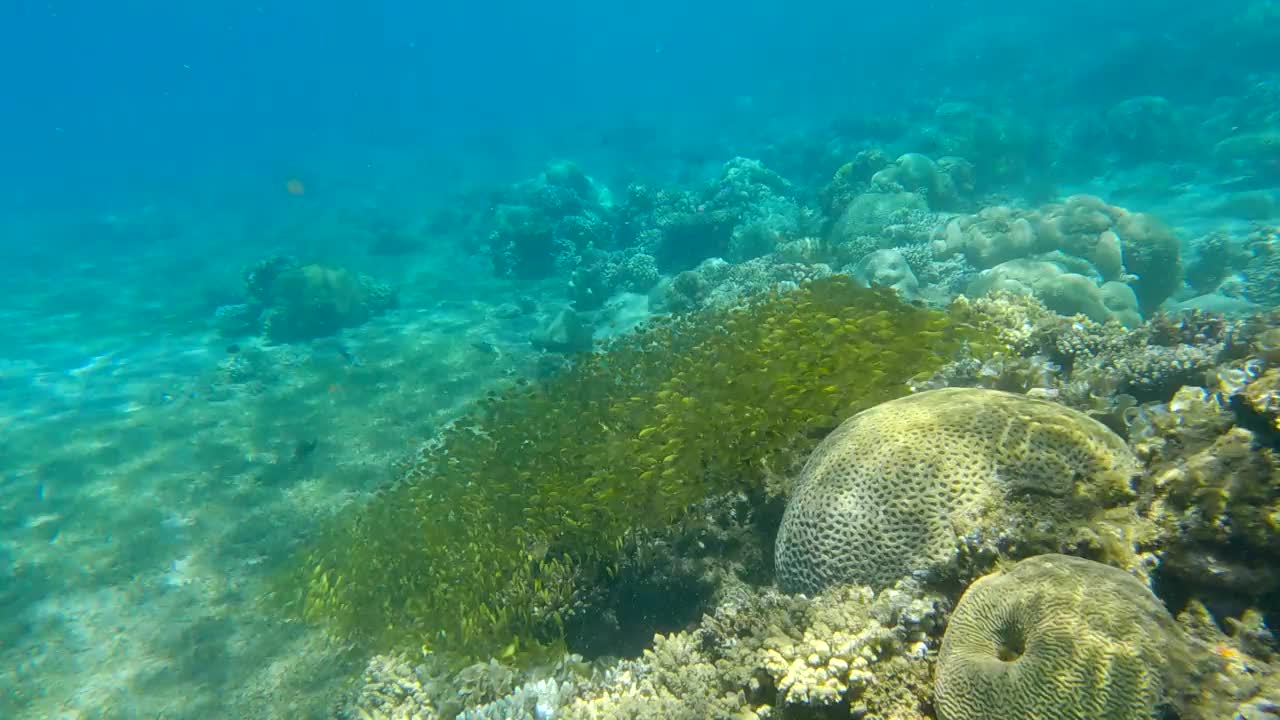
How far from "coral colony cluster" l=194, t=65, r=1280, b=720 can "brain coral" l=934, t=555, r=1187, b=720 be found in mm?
11

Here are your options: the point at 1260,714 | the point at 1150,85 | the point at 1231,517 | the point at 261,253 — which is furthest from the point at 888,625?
the point at 1150,85

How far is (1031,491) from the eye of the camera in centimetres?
393

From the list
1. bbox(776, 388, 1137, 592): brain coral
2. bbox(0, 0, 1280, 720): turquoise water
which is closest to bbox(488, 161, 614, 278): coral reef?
bbox(0, 0, 1280, 720): turquoise water

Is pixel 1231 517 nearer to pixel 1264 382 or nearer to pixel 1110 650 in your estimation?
pixel 1264 382

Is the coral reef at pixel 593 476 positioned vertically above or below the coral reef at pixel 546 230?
below

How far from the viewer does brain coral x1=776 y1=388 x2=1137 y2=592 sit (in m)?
3.80

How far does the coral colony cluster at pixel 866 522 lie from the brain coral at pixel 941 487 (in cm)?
2

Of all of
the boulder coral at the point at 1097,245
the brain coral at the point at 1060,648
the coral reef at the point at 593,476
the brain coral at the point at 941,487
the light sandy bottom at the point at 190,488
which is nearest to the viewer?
the brain coral at the point at 1060,648

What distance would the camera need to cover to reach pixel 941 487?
4.15 m

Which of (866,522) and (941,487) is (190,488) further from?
(941,487)

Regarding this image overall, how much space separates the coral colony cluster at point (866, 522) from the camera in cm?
285

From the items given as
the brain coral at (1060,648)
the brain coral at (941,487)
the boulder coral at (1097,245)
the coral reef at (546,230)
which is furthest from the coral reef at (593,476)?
the coral reef at (546,230)

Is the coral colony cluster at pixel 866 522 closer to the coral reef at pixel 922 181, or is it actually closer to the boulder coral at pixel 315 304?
the coral reef at pixel 922 181

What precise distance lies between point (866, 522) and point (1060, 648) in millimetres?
1636
